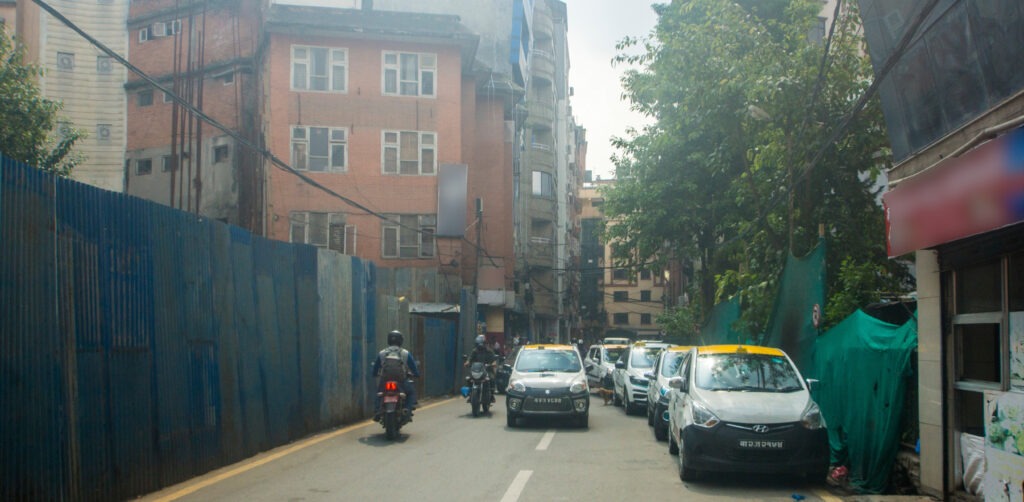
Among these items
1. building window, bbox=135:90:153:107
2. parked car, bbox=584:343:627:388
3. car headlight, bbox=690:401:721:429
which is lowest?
parked car, bbox=584:343:627:388

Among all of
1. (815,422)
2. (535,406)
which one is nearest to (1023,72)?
(815,422)

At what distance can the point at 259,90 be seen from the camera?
36.0 m

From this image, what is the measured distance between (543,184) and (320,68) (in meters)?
23.6

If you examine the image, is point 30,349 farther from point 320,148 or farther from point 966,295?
point 320,148

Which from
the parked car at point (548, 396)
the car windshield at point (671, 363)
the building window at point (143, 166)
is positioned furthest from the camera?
the building window at point (143, 166)

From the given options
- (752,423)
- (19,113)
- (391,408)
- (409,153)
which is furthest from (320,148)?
(752,423)

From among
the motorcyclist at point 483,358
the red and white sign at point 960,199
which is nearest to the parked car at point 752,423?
the red and white sign at point 960,199

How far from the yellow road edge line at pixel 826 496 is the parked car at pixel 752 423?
0.78 feet

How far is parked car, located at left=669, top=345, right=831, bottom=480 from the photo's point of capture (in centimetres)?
1002

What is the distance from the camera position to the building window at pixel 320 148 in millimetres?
33844

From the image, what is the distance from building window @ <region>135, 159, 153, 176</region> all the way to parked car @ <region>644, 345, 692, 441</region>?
27892mm

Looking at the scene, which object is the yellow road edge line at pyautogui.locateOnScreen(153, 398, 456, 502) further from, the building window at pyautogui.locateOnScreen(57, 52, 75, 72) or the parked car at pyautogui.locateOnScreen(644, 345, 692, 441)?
the building window at pyautogui.locateOnScreen(57, 52, 75, 72)

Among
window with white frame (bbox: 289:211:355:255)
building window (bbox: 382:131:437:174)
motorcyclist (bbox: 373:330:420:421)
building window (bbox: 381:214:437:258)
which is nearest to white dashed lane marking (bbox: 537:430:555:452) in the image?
motorcyclist (bbox: 373:330:420:421)

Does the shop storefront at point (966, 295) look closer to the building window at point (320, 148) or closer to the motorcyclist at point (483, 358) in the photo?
the motorcyclist at point (483, 358)
